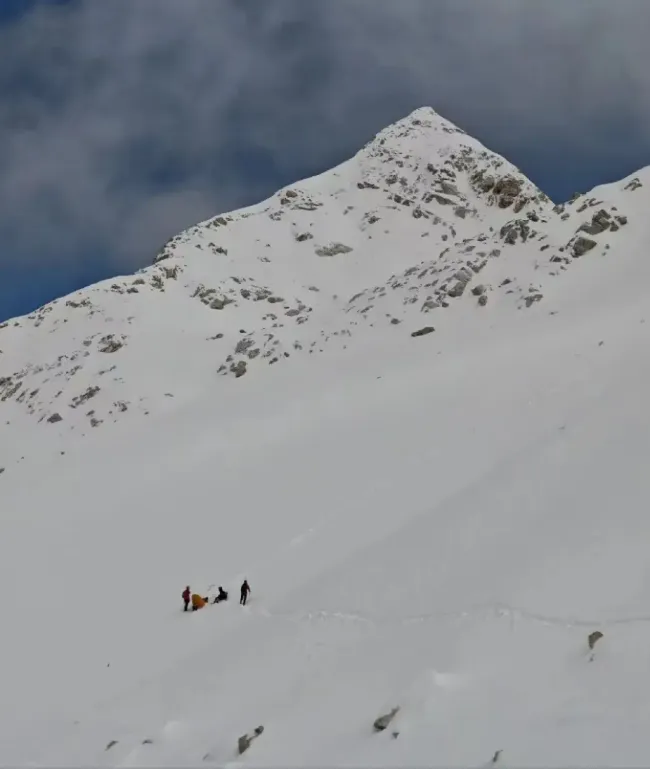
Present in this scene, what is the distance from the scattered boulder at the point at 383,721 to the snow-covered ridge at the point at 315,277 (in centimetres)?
3467

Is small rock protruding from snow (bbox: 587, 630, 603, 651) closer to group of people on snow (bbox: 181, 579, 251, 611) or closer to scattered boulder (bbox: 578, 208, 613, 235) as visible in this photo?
group of people on snow (bbox: 181, 579, 251, 611)

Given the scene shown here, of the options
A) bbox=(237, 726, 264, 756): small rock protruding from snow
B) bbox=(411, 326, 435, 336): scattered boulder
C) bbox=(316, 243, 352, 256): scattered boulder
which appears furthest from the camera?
bbox=(316, 243, 352, 256): scattered boulder

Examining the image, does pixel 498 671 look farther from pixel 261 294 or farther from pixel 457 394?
pixel 261 294

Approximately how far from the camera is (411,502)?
26047 millimetres

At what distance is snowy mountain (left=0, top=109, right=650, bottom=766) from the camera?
13758 mm

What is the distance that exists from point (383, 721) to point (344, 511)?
14.5m

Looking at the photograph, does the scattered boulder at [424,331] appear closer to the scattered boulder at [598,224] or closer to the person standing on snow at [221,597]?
the scattered boulder at [598,224]

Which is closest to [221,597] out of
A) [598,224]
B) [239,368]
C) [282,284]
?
[239,368]

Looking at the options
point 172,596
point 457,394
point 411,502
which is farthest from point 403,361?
point 172,596

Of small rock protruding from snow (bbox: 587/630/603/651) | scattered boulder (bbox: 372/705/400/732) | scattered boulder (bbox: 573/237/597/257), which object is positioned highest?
scattered boulder (bbox: 573/237/597/257)

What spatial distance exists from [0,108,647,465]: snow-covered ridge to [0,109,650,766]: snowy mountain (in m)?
0.38

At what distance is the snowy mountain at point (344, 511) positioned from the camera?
45.1ft

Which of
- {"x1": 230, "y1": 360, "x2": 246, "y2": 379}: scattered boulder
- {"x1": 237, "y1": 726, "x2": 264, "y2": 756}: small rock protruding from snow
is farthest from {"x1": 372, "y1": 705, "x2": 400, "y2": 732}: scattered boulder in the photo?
{"x1": 230, "y1": 360, "x2": 246, "y2": 379}: scattered boulder

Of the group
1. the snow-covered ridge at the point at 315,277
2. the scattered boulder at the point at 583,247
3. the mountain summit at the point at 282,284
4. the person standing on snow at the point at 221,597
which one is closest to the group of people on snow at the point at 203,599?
the person standing on snow at the point at 221,597
